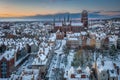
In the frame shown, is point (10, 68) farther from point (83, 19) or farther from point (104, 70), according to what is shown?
point (83, 19)

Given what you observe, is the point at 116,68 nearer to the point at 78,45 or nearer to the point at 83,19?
the point at 78,45

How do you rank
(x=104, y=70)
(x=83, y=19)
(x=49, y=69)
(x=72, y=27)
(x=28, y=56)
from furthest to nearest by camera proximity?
(x=83, y=19)
(x=72, y=27)
(x=28, y=56)
(x=49, y=69)
(x=104, y=70)

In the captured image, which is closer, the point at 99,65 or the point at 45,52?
the point at 99,65

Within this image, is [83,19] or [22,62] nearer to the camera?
[22,62]

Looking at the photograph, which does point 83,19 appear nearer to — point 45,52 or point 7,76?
point 45,52

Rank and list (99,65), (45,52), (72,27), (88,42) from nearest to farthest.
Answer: (99,65) → (45,52) → (88,42) → (72,27)

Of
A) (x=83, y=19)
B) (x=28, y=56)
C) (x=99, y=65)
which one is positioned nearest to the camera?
(x=99, y=65)

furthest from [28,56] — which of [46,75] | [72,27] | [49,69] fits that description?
[72,27]

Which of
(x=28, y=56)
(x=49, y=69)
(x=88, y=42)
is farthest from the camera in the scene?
(x=88, y=42)

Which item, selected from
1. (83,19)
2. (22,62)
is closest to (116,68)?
(22,62)
